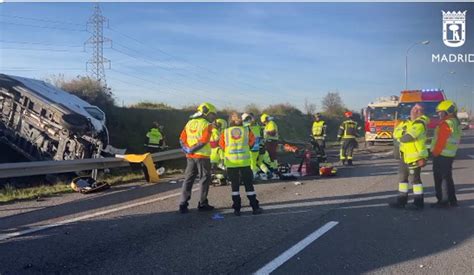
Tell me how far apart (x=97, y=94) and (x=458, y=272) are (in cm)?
2155

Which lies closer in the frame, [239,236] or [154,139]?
[239,236]

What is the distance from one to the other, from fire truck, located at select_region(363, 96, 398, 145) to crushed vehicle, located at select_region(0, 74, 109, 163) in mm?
13688

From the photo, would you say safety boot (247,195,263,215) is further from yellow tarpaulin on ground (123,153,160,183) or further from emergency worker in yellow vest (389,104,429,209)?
yellow tarpaulin on ground (123,153,160,183)

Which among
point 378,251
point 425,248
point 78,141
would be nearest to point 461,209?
point 425,248

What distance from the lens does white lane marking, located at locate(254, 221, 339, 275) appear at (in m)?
4.41

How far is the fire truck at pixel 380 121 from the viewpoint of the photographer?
69.2 feet

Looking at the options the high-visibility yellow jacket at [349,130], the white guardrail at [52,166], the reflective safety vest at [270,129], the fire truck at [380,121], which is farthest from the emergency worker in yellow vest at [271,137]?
the fire truck at [380,121]

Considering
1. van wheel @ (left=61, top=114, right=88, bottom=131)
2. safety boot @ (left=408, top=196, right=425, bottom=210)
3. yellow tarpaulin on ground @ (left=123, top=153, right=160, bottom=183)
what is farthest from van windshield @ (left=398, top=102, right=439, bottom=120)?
van wheel @ (left=61, top=114, right=88, bottom=131)

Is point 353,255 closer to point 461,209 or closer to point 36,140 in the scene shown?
point 461,209

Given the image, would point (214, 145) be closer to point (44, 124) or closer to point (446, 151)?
point (446, 151)

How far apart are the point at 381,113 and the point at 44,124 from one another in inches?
614

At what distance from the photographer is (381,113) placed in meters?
21.4

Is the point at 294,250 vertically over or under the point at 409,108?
under

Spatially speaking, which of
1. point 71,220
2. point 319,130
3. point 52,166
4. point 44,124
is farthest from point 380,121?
point 71,220
